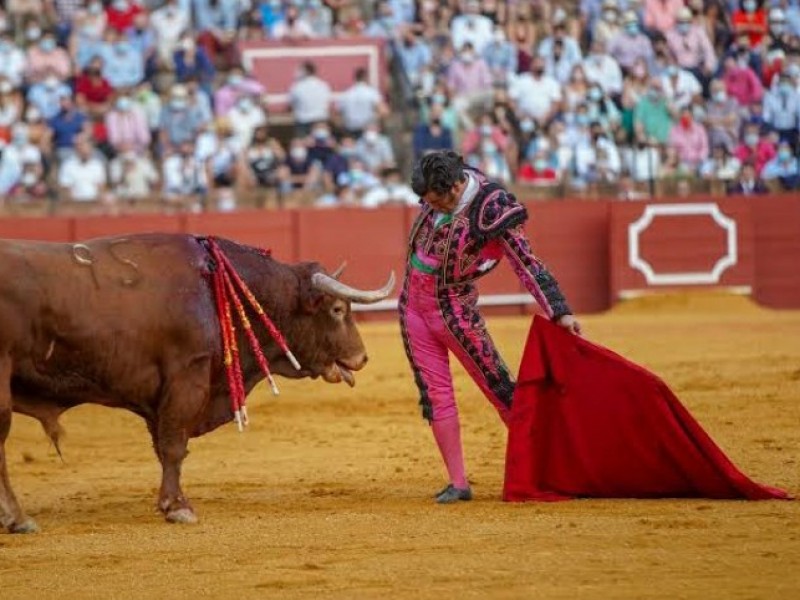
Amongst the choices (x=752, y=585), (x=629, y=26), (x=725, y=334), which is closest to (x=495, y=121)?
(x=629, y=26)

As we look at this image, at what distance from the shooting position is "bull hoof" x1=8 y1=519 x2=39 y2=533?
271 inches

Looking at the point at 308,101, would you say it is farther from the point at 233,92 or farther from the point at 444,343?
the point at 444,343

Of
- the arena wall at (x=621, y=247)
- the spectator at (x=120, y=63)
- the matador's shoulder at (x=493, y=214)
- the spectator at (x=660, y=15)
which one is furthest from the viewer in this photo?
the spectator at (x=660, y=15)

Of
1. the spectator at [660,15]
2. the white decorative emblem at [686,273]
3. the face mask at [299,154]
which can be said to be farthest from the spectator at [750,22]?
the face mask at [299,154]

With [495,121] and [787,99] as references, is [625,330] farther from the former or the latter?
[787,99]

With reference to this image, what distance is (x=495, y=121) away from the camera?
16953mm

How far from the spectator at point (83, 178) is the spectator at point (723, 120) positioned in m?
5.81

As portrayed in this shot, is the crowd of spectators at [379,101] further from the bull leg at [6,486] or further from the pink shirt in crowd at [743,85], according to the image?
the bull leg at [6,486]

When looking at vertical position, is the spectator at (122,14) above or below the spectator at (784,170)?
above

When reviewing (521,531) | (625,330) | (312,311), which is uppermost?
(312,311)

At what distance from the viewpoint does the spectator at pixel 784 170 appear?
17.7 meters

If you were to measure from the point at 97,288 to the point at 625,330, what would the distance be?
27.6 ft

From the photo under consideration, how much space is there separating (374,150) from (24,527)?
9.97m

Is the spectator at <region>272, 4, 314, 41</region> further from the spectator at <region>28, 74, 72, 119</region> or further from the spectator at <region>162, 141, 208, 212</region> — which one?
the spectator at <region>28, 74, 72, 119</region>
